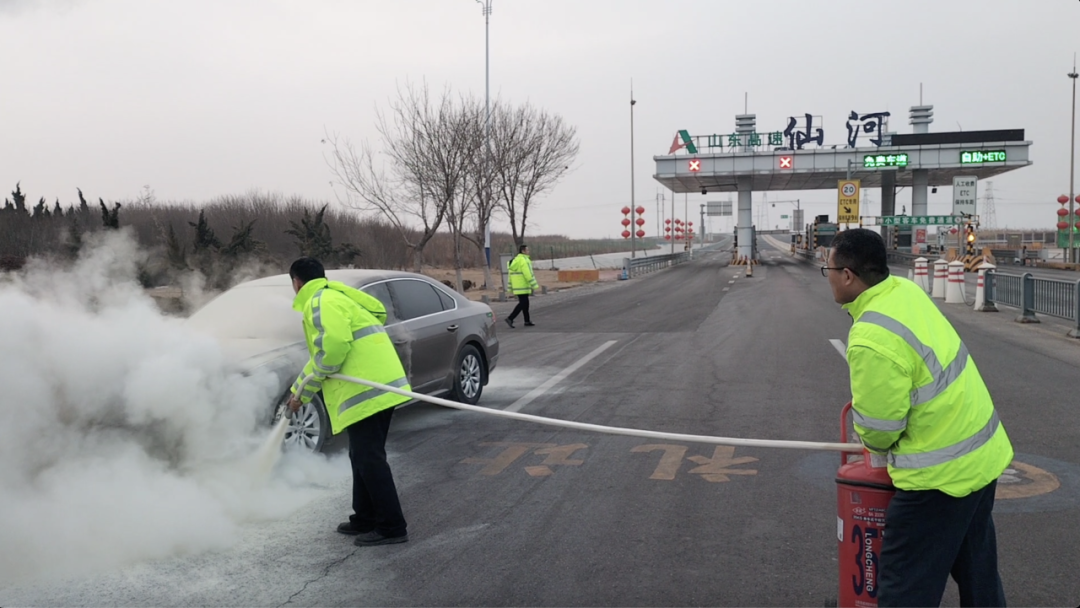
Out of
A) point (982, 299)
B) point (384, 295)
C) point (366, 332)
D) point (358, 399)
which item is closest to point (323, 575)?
point (358, 399)

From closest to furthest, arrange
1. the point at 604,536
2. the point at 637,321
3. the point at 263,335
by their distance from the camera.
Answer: the point at 604,536 < the point at 263,335 < the point at 637,321

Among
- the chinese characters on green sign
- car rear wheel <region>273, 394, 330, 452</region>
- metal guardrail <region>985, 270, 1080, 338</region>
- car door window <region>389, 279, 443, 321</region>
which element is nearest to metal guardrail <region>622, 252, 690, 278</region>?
the chinese characters on green sign

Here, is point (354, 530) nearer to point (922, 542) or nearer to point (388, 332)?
point (388, 332)

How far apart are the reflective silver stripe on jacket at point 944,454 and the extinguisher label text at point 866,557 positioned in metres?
0.30

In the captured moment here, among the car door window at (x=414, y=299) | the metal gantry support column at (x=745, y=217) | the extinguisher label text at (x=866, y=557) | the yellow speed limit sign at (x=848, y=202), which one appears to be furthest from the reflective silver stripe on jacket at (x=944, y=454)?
the metal gantry support column at (x=745, y=217)

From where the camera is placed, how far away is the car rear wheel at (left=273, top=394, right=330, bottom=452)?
6219 millimetres

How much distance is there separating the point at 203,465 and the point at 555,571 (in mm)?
2520

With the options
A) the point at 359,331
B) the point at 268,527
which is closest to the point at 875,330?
the point at 359,331

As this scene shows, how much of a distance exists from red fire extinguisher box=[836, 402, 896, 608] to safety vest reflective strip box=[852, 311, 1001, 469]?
0.16 metres

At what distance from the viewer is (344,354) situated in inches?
188

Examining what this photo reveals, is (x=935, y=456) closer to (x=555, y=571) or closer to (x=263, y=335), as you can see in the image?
(x=555, y=571)

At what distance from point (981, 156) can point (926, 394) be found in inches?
2233

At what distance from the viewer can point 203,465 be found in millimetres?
5340

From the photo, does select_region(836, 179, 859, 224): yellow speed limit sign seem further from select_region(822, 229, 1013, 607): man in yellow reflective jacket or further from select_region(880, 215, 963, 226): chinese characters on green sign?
select_region(822, 229, 1013, 607): man in yellow reflective jacket
